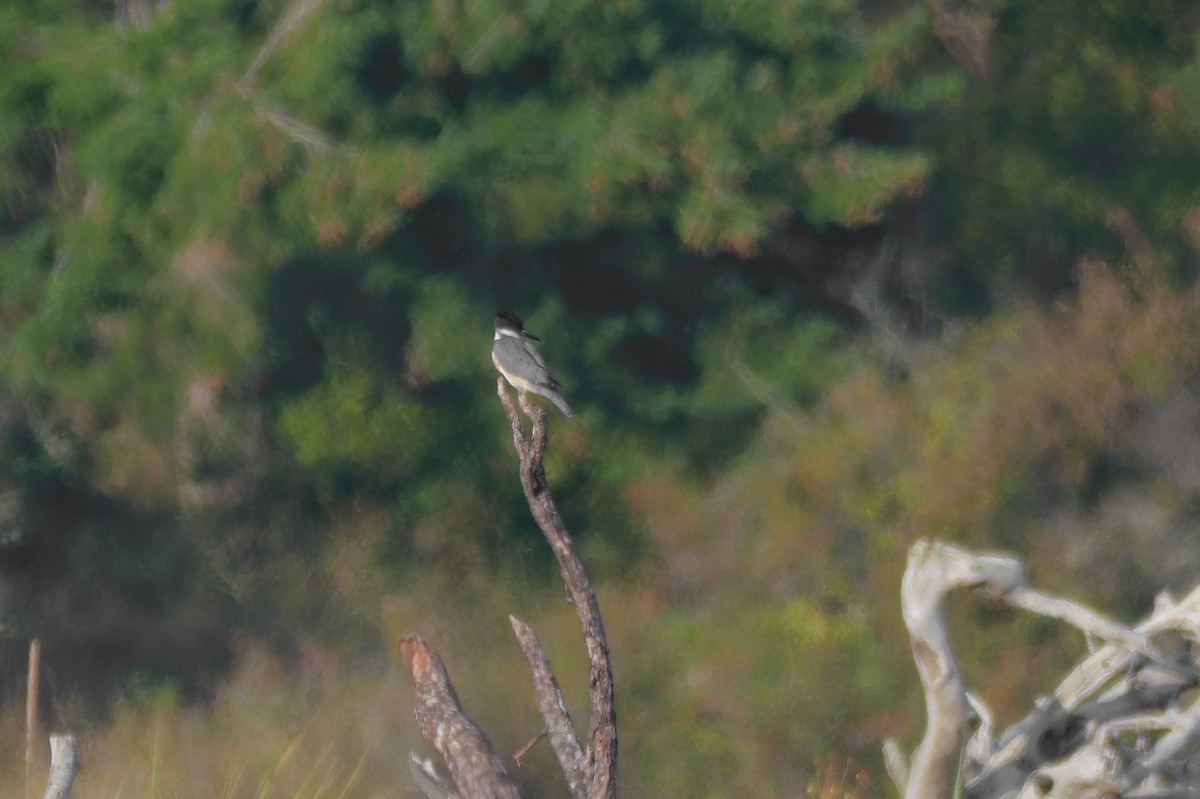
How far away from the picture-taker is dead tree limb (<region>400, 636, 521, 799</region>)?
4.69 metres

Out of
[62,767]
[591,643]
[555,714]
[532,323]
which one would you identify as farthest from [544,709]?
[532,323]

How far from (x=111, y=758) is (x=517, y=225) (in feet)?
14.3

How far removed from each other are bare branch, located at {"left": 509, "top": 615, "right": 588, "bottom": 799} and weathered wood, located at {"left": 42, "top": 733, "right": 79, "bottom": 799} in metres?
1.30

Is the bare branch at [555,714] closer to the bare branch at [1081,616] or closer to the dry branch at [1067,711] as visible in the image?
the dry branch at [1067,711]

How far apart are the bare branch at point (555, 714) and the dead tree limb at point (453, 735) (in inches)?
8.0

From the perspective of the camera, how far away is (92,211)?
1059 centimetres

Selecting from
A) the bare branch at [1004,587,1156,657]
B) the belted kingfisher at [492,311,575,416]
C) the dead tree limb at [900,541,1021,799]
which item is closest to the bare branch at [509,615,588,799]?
the dead tree limb at [900,541,1021,799]

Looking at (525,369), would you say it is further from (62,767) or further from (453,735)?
(62,767)

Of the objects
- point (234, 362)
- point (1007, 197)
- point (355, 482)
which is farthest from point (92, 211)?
point (1007, 197)

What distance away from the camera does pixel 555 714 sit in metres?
4.88

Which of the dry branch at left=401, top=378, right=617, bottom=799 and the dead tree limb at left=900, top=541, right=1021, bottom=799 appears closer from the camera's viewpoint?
the dead tree limb at left=900, top=541, right=1021, bottom=799

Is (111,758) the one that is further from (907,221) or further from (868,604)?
(907,221)

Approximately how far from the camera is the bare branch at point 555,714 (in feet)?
16.0

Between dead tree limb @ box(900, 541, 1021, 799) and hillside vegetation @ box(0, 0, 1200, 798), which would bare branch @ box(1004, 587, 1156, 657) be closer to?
dead tree limb @ box(900, 541, 1021, 799)
